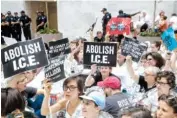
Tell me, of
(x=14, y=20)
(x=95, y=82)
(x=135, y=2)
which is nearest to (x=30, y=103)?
(x=95, y=82)

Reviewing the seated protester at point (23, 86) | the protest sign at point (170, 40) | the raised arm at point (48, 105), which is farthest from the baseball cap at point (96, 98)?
the protest sign at point (170, 40)

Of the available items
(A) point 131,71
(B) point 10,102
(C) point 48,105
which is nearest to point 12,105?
(B) point 10,102

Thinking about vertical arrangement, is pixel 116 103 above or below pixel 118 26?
below

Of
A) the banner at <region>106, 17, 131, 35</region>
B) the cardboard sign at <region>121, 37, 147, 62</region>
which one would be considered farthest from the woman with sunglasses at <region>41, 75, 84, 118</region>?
the banner at <region>106, 17, 131, 35</region>

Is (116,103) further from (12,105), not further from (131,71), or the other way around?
(12,105)

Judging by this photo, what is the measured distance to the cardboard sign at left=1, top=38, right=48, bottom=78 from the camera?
135 inches

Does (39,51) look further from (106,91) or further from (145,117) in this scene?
(145,117)

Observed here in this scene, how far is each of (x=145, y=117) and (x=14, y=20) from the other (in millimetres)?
15076

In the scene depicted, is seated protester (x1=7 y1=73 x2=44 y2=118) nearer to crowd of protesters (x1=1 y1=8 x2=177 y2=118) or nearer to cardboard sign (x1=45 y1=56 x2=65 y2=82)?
crowd of protesters (x1=1 y1=8 x2=177 y2=118)

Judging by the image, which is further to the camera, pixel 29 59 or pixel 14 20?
pixel 14 20

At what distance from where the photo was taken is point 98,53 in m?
5.02

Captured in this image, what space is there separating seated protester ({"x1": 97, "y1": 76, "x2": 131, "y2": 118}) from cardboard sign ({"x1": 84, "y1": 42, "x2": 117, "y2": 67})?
2.21 ft

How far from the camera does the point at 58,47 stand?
18.2ft

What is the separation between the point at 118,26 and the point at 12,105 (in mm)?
7163
